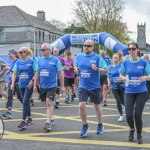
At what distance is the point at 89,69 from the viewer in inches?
354

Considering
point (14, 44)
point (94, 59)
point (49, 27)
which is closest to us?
point (94, 59)

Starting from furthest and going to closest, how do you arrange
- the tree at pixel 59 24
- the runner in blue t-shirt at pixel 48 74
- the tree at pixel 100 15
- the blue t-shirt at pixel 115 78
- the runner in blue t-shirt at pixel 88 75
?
1. the tree at pixel 59 24
2. the tree at pixel 100 15
3. the blue t-shirt at pixel 115 78
4. the runner in blue t-shirt at pixel 48 74
5. the runner in blue t-shirt at pixel 88 75

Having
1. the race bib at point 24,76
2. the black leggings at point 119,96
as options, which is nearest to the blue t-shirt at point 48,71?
the race bib at point 24,76

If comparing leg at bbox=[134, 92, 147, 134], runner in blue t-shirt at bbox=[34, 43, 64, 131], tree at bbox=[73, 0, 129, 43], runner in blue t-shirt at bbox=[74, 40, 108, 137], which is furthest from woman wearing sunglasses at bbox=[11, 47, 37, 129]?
tree at bbox=[73, 0, 129, 43]

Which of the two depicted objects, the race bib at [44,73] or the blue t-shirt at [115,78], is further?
the blue t-shirt at [115,78]

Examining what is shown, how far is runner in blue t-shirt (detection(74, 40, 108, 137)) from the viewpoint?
29.5ft

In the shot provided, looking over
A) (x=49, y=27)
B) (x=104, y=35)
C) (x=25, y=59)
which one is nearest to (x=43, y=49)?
(x=25, y=59)

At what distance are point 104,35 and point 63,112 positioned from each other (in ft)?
35.9

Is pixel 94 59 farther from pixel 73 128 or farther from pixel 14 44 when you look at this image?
pixel 14 44

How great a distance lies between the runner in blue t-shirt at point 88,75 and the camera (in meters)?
8.98

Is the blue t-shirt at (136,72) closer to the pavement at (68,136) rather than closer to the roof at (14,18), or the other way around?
the pavement at (68,136)

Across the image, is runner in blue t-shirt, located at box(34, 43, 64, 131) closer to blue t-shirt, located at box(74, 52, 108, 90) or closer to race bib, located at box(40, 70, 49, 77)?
race bib, located at box(40, 70, 49, 77)

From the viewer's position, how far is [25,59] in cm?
1023

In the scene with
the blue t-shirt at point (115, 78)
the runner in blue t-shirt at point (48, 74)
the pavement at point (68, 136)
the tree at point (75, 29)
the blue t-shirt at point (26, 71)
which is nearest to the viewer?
the pavement at point (68, 136)
